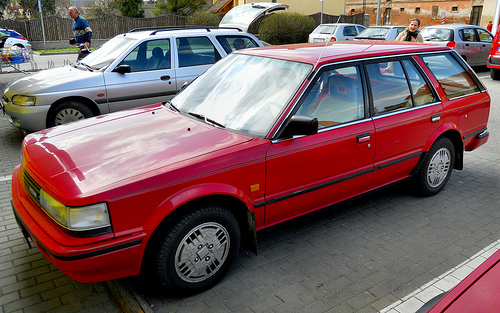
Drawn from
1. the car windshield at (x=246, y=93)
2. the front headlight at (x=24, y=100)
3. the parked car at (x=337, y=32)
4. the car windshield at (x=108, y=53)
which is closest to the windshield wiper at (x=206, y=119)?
the car windshield at (x=246, y=93)

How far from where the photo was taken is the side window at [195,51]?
298 inches

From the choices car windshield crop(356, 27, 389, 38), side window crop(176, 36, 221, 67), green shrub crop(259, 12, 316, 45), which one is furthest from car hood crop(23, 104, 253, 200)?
green shrub crop(259, 12, 316, 45)

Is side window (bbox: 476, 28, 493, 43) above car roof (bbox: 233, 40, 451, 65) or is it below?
below

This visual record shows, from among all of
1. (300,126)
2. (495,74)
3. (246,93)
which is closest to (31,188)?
(246,93)

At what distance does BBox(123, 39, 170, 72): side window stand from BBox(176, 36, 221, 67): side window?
0.83ft

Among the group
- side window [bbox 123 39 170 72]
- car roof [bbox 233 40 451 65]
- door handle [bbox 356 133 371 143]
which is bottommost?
door handle [bbox 356 133 371 143]

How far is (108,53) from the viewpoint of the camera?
7414 mm

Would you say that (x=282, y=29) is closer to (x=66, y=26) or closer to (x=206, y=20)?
(x=206, y=20)

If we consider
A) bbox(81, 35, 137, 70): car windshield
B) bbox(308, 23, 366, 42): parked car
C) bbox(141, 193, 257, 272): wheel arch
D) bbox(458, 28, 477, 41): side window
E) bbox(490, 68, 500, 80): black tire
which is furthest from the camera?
bbox(308, 23, 366, 42): parked car

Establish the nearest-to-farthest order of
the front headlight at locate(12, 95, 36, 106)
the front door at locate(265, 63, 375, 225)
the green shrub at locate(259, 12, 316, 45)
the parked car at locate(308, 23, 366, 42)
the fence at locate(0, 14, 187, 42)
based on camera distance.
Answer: the front door at locate(265, 63, 375, 225) → the front headlight at locate(12, 95, 36, 106) → the parked car at locate(308, 23, 366, 42) → the green shrub at locate(259, 12, 316, 45) → the fence at locate(0, 14, 187, 42)

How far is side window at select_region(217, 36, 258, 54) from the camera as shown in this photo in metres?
8.06

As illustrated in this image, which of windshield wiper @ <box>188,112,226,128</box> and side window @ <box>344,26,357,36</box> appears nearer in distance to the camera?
windshield wiper @ <box>188,112,226,128</box>

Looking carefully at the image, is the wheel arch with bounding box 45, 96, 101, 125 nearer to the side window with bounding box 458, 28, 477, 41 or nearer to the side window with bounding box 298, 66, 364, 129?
the side window with bounding box 298, 66, 364, 129

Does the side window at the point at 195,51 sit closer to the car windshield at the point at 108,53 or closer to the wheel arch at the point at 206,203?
the car windshield at the point at 108,53
